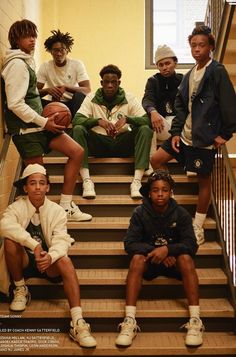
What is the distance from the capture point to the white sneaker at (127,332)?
3.07 meters

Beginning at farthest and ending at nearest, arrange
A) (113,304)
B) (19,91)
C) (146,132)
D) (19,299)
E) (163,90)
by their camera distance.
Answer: (163,90) < (146,132) < (19,91) < (113,304) < (19,299)

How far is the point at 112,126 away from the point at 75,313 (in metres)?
1.71

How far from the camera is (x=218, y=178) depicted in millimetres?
4266

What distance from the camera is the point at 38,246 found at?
3197 millimetres

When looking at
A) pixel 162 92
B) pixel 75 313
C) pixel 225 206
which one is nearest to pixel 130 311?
pixel 75 313

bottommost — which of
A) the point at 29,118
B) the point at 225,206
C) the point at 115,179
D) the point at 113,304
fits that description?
the point at 113,304

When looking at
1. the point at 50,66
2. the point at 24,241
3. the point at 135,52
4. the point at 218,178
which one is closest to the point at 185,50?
the point at 135,52

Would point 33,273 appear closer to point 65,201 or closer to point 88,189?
point 65,201

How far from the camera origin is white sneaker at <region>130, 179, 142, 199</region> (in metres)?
4.05

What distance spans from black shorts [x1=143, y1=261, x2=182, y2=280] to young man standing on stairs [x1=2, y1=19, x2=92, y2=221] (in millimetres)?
700

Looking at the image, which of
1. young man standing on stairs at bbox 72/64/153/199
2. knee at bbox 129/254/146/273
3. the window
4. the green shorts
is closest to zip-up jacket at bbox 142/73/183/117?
young man standing on stairs at bbox 72/64/153/199

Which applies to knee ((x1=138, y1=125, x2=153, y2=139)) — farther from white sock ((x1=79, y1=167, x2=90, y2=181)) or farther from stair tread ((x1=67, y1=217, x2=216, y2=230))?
stair tread ((x1=67, y1=217, x2=216, y2=230))

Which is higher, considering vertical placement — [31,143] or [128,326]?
[31,143]

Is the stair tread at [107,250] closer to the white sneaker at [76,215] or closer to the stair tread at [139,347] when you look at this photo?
the white sneaker at [76,215]
